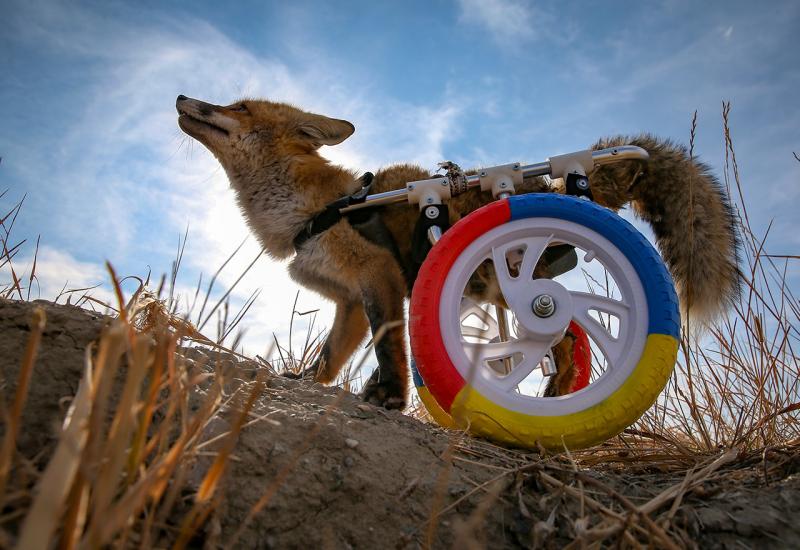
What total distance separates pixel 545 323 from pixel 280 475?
1.86m

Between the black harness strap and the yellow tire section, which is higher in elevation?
the black harness strap

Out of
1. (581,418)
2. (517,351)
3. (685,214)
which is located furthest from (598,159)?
(581,418)

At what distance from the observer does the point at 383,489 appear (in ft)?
5.81

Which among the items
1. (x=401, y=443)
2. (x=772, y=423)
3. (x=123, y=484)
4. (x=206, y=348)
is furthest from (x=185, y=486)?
(x=772, y=423)

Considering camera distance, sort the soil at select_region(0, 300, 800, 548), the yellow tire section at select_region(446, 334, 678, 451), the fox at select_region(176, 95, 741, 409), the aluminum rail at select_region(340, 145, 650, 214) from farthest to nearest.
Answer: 1. the fox at select_region(176, 95, 741, 409)
2. the aluminum rail at select_region(340, 145, 650, 214)
3. the yellow tire section at select_region(446, 334, 678, 451)
4. the soil at select_region(0, 300, 800, 548)

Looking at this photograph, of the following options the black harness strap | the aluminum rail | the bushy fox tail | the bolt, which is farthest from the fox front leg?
the bushy fox tail

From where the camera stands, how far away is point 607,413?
2494 millimetres

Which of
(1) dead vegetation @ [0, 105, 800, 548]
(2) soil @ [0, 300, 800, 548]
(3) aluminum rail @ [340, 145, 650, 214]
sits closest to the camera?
(1) dead vegetation @ [0, 105, 800, 548]

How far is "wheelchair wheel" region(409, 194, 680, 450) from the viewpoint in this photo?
8.23ft

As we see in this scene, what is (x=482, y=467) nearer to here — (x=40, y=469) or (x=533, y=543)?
(x=533, y=543)

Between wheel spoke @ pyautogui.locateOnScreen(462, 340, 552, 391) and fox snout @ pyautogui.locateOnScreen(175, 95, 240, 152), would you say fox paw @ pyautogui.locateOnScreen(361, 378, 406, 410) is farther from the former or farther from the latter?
fox snout @ pyautogui.locateOnScreen(175, 95, 240, 152)

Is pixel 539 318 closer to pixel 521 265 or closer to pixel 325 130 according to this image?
pixel 521 265

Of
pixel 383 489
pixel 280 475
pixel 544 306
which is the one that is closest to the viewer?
pixel 280 475

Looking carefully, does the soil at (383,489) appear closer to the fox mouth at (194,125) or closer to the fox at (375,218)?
the fox at (375,218)
